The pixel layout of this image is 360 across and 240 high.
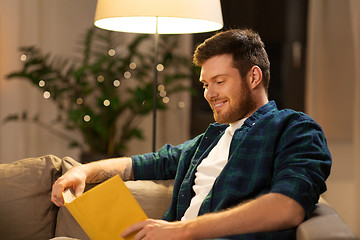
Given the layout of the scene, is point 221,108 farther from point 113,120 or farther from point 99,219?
point 113,120

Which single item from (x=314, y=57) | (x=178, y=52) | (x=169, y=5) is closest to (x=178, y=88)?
(x=178, y=52)

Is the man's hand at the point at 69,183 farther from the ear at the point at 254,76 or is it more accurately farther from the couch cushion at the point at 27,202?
the ear at the point at 254,76

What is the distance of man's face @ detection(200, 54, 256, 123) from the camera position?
65.2 inches

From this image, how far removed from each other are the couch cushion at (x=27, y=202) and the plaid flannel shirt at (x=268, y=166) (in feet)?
1.55

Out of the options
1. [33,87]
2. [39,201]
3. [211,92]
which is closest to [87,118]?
[33,87]

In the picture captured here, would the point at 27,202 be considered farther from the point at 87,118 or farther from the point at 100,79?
the point at 100,79

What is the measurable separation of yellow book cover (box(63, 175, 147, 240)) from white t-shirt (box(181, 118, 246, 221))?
0.78ft

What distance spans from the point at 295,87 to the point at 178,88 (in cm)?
122

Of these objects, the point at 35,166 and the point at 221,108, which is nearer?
the point at 221,108

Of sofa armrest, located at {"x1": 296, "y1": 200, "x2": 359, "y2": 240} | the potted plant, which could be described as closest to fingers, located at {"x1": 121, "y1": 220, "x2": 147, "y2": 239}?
sofa armrest, located at {"x1": 296, "y1": 200, "x2": 359, "y2": 240}

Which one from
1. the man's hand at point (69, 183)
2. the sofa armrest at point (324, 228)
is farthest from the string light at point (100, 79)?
the sofa armrest at point (324, 228)

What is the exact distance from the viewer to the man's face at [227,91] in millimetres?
1656

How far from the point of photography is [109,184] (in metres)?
1.44

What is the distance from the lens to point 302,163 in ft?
4.43
